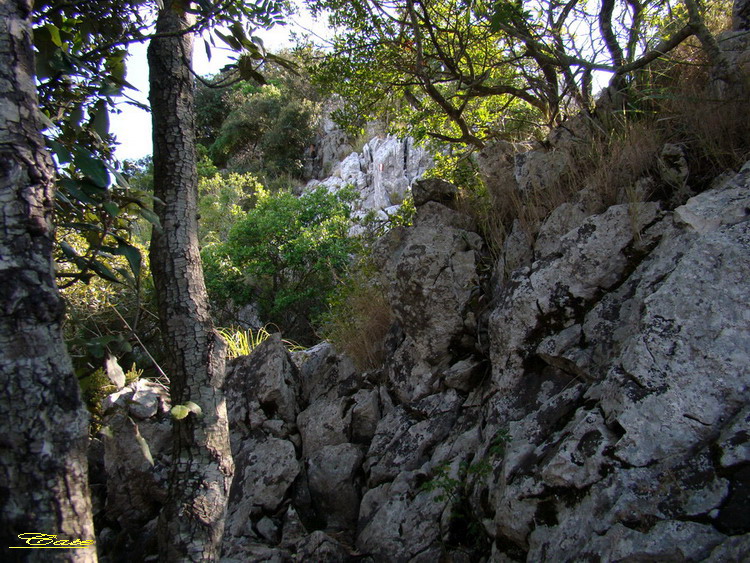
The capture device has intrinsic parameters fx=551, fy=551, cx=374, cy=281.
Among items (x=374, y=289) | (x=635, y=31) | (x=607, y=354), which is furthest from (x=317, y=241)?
(x=607, y=354)

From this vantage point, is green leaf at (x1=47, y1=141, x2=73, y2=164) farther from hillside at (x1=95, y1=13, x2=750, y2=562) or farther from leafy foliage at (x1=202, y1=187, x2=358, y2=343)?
leafy foliage at (x1=202, y1=187, x2=358, y2=343)

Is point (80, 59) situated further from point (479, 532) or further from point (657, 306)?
point (479, 532)

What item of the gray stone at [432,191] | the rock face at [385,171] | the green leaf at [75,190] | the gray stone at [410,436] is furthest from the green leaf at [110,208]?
the rock face at [385,171]

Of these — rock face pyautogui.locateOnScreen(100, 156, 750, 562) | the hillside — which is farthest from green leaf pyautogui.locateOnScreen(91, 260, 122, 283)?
rock face pyautogui.locateOnScreen(100, 156, 750, 562)

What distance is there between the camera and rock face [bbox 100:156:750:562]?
7.91ft

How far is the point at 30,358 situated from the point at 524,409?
2816 mm

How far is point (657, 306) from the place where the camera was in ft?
9.38

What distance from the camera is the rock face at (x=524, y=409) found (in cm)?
241

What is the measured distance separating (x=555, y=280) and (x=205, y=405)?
2.45 metres

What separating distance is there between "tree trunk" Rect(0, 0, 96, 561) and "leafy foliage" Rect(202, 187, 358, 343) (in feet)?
24.3

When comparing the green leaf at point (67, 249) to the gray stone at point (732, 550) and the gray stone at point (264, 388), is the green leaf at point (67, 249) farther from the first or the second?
the gray stone at point (264, 388)

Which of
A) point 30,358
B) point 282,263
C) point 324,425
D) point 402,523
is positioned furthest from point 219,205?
point 30,358
